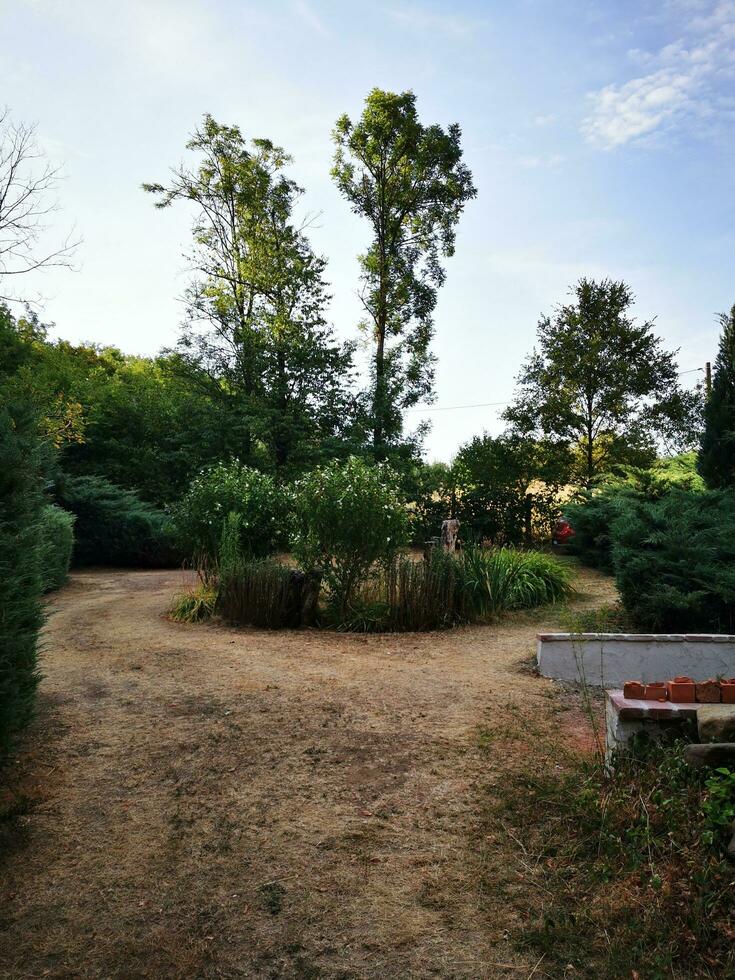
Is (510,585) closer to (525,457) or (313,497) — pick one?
(313,497)

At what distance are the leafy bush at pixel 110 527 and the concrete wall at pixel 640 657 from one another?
32.0ft

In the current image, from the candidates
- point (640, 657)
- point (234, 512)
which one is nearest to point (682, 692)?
point (640, 657)

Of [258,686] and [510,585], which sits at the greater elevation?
[510,585]

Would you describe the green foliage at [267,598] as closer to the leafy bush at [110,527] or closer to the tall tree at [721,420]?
the tall tree at [721,420]

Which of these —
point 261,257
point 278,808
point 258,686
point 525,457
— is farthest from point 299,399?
point 278,808

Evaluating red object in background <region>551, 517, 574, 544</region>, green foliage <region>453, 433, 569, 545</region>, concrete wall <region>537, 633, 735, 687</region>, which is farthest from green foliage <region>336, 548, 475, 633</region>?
green foliage <region>453, 433, 569, 545</region>

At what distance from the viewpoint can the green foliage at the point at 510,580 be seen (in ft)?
23.9

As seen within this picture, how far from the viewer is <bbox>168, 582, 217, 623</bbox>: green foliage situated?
292 inches

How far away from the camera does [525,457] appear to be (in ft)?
44.1

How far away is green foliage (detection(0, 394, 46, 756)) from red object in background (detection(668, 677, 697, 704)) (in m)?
3.10

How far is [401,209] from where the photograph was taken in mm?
19344

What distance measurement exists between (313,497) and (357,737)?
3.75 metres

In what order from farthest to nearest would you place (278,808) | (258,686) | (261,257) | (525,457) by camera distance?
(261,257) → (525,457) → (258,686) → (278,808)

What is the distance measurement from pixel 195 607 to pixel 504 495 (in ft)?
24.1
